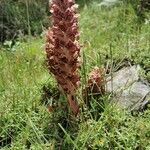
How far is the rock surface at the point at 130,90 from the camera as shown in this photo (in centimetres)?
406

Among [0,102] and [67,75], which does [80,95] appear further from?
[0,102]

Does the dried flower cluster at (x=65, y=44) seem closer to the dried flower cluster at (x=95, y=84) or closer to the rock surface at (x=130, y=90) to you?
the dried flower cluster at (x=95, y=84)

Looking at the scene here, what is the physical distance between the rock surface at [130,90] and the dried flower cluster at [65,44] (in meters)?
0.42

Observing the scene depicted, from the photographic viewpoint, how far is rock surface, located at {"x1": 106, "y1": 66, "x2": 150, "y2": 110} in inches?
160

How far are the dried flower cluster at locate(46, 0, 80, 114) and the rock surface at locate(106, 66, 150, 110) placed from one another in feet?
1.38

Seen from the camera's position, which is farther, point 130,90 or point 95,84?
point 130,90

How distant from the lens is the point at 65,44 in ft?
11.8

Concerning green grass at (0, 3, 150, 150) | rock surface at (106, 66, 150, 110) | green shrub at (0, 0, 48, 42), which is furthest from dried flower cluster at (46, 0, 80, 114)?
green shrub at (0, 0, 48, 42)

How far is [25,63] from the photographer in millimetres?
5129

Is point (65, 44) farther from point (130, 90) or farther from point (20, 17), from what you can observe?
point (20, 17)

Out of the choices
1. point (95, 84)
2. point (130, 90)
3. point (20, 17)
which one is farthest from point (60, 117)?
point (20, 17)

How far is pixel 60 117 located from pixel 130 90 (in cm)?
69

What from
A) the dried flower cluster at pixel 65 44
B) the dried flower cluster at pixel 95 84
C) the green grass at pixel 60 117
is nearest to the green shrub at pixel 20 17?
the green grass at pixel 60 117

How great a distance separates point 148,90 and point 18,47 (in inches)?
100
